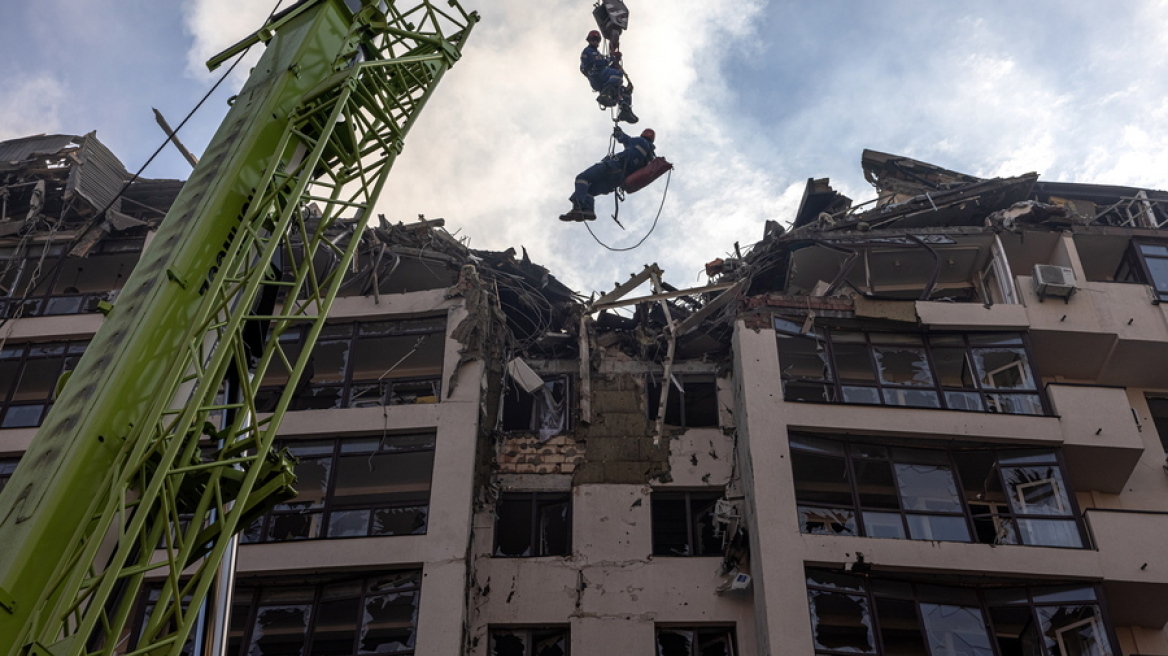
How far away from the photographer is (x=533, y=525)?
66.2 ft

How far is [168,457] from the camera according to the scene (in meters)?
7.60

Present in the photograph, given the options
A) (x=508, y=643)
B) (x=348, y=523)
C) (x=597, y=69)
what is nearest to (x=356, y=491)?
(x=348, y=523)

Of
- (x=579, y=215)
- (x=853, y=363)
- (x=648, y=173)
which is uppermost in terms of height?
(x=648, y=173)

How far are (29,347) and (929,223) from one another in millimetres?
22106

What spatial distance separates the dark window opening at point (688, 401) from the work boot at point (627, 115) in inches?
246

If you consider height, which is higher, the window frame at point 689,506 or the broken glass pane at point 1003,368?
the broken glass pane at point 1003,368

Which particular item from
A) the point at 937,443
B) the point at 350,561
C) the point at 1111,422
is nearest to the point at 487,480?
the point at 350,561

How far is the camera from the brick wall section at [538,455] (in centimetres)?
2094

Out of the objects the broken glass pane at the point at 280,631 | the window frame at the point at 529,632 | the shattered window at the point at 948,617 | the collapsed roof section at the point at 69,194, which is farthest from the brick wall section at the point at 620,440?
the collapsed roof section at the point at 69,194

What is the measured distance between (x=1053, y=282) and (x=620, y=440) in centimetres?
1024

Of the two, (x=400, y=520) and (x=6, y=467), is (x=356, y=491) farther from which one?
(x=6, y=467)

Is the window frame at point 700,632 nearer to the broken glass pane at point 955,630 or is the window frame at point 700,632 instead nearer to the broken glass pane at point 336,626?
the broken glass pane at point 955,630

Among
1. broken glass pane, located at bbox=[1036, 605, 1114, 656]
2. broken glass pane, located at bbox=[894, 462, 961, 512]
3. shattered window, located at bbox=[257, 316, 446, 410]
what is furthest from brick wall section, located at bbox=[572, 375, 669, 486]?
broken glass pane, located at bbox=[1036, 605, 1114, 656]

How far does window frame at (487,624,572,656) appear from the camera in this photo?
61.2 ft
